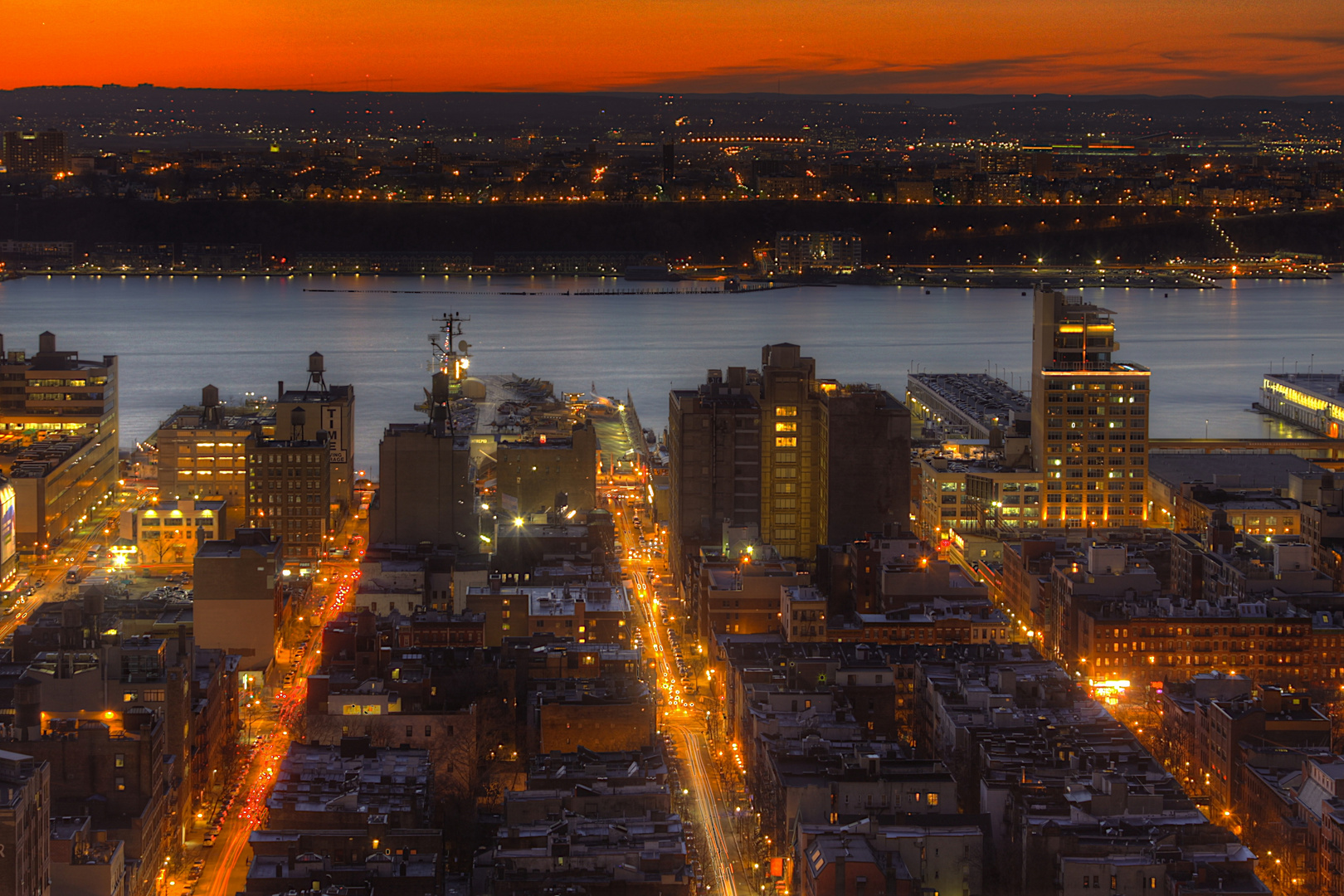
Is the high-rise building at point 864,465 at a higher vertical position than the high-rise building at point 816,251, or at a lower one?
lower

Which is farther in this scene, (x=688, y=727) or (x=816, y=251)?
(x=816, y=251)

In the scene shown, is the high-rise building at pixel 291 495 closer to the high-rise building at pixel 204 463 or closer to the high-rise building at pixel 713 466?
the high-rise building at pixel 204 463

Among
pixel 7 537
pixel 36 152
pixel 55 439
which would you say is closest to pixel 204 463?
pixel 55 439

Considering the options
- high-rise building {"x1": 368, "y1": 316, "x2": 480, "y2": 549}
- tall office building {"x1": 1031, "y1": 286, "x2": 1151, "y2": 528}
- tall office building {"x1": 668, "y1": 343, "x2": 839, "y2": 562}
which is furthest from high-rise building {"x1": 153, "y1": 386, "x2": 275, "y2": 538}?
tall office building {"x1": 1031, "y1": 286, "x2": 1151, "y2": 528}

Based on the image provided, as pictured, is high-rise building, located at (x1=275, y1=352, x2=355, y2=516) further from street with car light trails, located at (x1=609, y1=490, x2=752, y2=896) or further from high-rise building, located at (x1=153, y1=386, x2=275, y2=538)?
street with car light trails, located at (x1=609, y1=490, x2=752, y2=896)

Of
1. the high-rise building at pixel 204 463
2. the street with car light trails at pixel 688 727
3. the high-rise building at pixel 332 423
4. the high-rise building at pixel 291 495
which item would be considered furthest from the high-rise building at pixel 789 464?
the high-rise building at pixel 204 463

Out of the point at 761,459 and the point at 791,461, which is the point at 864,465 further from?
the point at 761,459

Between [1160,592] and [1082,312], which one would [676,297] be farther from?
[1160,592]
